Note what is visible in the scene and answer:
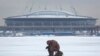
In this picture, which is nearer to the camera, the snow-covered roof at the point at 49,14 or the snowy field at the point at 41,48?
the snowy field at the point at 41,48

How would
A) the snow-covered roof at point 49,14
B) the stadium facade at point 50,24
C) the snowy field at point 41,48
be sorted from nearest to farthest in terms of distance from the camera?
the snowy field at point 41,48
the stadium facade at point 50,24
the snow-covered roof at point 49,14

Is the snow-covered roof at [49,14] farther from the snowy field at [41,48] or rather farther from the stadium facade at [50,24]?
the snowy field at [41,48]

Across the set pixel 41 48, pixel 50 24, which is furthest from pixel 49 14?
pixel 41 48

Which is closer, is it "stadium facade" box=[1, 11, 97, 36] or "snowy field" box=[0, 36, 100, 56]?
"snowy field" box=[0, 36, 100, 56]

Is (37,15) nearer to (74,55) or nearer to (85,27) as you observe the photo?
(85,27)

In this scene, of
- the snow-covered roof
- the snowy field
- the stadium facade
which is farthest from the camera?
the snow-covered roof

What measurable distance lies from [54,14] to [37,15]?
502 centimetres

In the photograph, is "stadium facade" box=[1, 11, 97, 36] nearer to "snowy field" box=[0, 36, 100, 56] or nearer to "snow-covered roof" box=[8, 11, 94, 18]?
"snow-covered roof" box=[8, 11, 94, 18]

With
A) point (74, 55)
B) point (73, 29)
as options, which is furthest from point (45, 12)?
point (74, 55)

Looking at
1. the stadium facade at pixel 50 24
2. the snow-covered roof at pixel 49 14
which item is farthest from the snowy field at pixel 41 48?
the snow-covered roof at pixel 49 14

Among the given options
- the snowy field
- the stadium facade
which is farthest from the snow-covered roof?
the snowy field

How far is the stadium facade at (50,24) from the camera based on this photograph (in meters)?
122

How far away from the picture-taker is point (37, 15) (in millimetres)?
127000

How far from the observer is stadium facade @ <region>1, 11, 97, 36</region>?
121625mm
